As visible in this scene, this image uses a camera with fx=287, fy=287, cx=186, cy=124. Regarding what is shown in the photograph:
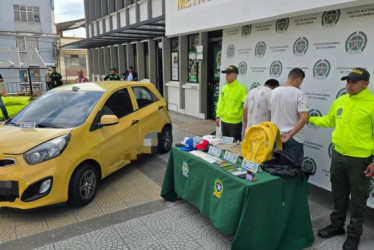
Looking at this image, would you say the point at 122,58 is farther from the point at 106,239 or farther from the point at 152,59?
the point at 106,239

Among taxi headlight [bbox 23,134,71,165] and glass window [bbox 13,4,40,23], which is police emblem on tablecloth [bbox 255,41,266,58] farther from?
glass window [bbox 13,4,40,23]

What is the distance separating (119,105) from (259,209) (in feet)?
10.1

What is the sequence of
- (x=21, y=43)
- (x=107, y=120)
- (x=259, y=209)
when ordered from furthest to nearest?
1. (x=21, y=43)
2. (x=107, y=120)
3. (x=259, y=209)

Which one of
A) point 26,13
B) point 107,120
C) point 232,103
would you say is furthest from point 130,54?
point 26,13

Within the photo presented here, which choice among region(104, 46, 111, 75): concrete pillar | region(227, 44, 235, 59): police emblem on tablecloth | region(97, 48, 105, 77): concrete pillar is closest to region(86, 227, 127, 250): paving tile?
region(227, 44, 235, 59): police emblem on tablecloth

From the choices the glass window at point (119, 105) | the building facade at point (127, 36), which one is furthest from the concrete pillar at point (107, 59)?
the glass window at point (119, 105)

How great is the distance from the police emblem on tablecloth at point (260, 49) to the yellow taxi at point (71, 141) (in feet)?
7.75

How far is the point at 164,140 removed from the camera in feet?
20.7

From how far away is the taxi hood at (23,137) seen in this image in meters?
3.52

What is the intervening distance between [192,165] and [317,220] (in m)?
1.80

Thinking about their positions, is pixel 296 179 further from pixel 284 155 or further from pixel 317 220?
pixel 317 220

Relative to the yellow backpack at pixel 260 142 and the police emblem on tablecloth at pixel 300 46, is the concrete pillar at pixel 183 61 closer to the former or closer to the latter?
the police emblem on tablecloth at pixel 300 46

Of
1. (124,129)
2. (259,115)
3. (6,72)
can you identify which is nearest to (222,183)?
(259,115)

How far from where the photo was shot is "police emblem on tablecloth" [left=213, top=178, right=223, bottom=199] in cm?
307
